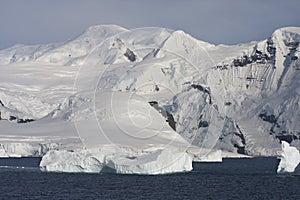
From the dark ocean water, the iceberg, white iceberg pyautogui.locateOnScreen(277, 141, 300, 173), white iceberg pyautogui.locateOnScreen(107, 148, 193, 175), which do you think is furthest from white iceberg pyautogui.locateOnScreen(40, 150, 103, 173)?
white iceberg pyautogui.locateOnScreen(277, 141, 300, 173)

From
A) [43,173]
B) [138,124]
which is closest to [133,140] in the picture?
[138,124]

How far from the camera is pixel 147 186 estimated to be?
114438 mm

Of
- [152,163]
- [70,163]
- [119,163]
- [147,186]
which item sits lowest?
[70,163]

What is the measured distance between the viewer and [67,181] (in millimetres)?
122688

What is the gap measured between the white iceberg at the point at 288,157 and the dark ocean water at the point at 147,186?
316 cm

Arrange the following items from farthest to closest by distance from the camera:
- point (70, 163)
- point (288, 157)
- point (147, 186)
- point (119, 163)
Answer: point (70, 163), point (288, 157), point (119, 163), point (147, 186)

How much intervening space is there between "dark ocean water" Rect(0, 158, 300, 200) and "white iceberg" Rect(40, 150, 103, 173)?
2252 mm

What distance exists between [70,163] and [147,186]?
93.9 feet

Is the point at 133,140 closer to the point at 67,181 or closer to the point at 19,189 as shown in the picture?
the point at 67,181

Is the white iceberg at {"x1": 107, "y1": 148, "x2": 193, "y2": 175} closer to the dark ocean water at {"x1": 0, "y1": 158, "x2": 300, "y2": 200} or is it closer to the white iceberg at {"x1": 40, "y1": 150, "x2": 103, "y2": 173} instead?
the dark ocean water at {"x1": 0, "y1": 158, "x2": 300, "y2": 200}

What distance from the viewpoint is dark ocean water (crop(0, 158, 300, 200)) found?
333 ft

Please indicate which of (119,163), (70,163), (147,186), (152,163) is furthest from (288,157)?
(70,163)

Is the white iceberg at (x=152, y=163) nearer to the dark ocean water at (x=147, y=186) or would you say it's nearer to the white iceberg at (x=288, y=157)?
the dark ocean water at (x=147, y=186)

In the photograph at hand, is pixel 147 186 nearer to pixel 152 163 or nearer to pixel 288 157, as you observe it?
pixel 152 163
